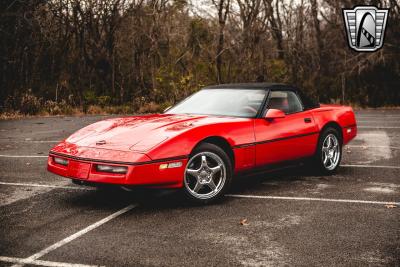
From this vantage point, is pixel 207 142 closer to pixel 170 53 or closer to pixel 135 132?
pixel 135 132

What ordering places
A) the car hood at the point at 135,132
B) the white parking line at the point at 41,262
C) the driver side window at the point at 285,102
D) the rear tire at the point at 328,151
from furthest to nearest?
1. the rear tire at the point at 328,151
2. the driver side window at the point at 285,102
3. the car hood at the point at 135,132
4. the white parking line at the point at 41,262

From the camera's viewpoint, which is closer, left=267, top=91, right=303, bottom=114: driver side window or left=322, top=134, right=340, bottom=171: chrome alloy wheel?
left=267, top=91, right=303, bottom=114: driver side window

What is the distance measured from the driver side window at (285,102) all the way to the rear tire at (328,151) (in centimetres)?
58

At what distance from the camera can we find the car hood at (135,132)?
514cm

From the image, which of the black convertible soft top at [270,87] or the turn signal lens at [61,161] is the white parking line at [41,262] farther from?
the black convertible soft top at [270,87]

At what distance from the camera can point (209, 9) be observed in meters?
26.8

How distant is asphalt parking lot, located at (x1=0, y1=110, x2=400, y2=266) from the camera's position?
3754mm

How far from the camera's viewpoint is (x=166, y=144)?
5059 millimetres

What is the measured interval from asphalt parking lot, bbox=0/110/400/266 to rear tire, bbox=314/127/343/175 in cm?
20

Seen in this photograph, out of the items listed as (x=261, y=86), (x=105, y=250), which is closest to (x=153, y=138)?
(x=105, y=250)

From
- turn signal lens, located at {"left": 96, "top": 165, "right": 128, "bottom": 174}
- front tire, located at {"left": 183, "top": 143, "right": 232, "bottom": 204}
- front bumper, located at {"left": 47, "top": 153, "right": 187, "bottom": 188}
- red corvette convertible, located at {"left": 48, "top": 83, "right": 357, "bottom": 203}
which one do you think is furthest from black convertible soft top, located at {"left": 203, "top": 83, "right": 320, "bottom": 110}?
turn signal lens, located at {"left": 96, "top": 165, "right": 128, "bottom": 174}

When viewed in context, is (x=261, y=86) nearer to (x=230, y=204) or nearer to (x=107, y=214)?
(x=230, y=204)

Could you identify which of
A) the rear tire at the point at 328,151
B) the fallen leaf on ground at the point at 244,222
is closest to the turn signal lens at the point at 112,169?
the fallen leaf on ground at the point at 244,222

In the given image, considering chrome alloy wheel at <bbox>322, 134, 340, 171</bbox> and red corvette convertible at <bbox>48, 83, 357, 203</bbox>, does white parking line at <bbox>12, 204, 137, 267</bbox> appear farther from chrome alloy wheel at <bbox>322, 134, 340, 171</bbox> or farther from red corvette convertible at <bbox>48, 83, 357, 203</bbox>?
chrome alloy wheel at <bbox>322, 134, 340, 171</bbox>
